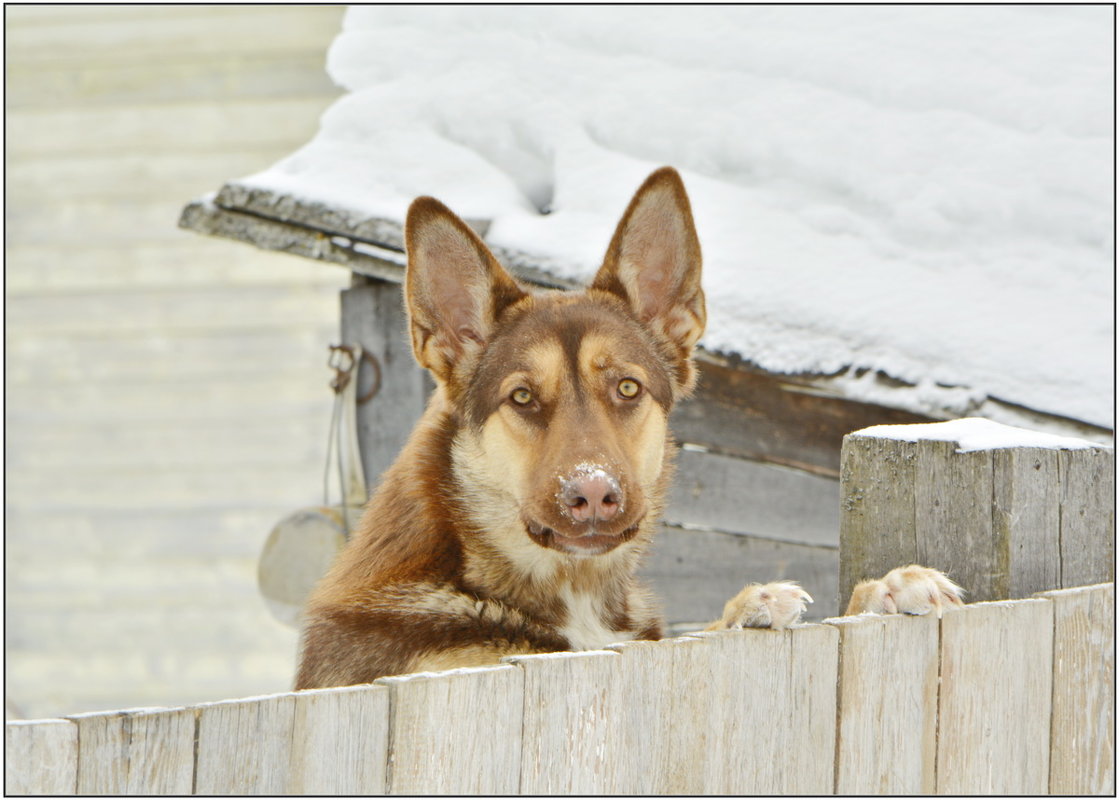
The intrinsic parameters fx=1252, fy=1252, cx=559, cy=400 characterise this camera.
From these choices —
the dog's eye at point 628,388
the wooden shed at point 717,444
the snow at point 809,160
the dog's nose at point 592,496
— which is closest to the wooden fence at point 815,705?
the dog's nose at point 592,496

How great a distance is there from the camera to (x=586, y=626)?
126 inches

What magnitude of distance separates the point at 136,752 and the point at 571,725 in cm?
63

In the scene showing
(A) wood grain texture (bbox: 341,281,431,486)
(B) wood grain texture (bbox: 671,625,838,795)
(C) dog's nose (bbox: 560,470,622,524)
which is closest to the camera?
(B) wood grain texture (bbox: 671,625,838,795)

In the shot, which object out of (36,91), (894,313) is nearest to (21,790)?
(894,313)

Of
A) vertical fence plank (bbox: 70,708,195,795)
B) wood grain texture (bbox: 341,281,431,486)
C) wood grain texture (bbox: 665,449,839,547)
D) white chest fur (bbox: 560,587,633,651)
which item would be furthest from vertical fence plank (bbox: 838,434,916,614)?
wood grain texture (bbox: 341,281,431,486)

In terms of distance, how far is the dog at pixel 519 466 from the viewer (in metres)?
2.97

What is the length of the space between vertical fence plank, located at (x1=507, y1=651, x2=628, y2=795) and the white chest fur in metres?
1.14

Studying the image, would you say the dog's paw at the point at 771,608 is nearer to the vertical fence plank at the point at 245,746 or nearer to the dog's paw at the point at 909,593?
the dog's paw at the point at 909,593

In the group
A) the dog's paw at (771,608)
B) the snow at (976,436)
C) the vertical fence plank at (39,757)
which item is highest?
the snow at (976,436)

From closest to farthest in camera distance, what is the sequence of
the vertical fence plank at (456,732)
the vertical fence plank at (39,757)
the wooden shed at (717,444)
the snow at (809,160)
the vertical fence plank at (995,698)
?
1. the vertical fence plank at (39,757)
2. the vertical fence plank at (456,732)
3. the vertical fence plank at (995,698)
4. the snow at (809,160)
5. the wooden shed at (717,444)

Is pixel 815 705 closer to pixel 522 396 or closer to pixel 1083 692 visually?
pixel 1083 692

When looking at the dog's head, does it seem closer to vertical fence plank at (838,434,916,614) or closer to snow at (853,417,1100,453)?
vertical fence plank at (838,434,916,614)

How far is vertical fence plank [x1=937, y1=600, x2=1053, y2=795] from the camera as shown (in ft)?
7.51

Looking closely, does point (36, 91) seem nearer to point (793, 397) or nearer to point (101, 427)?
point (101, 427)
